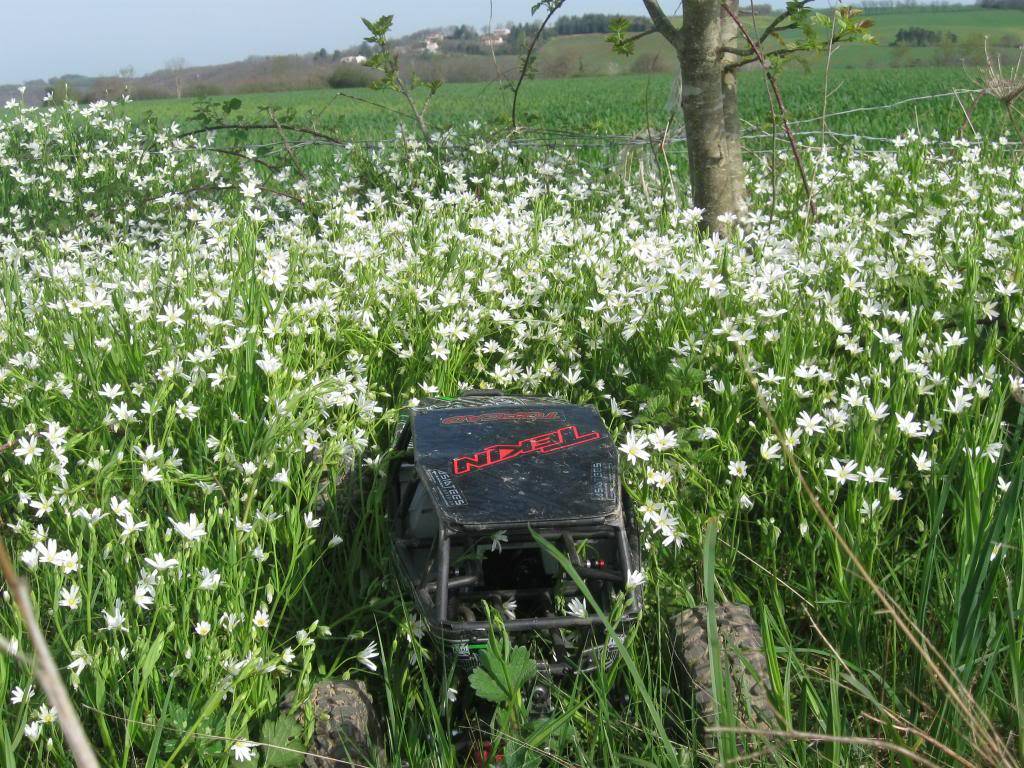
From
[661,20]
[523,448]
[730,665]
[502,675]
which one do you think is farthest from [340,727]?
[661,20]

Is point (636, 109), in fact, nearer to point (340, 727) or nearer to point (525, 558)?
point (525, 558)

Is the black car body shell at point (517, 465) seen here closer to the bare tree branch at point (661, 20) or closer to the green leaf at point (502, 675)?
the green leaf at point (502, 675)

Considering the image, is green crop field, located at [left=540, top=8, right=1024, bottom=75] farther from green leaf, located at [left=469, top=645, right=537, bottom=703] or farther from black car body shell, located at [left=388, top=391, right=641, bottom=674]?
green leaf, located at [left=469, top=645, right=537, bottom=703]

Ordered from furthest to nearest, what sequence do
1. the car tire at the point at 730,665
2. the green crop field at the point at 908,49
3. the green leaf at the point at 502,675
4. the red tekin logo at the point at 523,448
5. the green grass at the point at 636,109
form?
the green crop field at the point at 908,49 → the green grass at the point at 636,109 → the red tekin logo at the point at 523,448 → the car tire at the point at 730,665 → the green leaf at the point at 502,675

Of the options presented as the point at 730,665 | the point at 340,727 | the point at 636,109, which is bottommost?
the point at 340,727

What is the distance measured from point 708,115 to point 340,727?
15.1 feet

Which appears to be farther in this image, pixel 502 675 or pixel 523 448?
pixel 523 448

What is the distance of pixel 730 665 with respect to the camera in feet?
7.51

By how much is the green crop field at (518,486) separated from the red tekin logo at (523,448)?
8 centimetres

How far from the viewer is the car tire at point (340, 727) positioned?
7.69 ft

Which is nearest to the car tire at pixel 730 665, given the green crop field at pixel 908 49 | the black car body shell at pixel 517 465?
the black car body shell at pixel 517 465

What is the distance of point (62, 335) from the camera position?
421cm

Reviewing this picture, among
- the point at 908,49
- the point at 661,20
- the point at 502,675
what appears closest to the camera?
the point at 502,675

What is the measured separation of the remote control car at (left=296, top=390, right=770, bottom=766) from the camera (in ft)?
7.68
